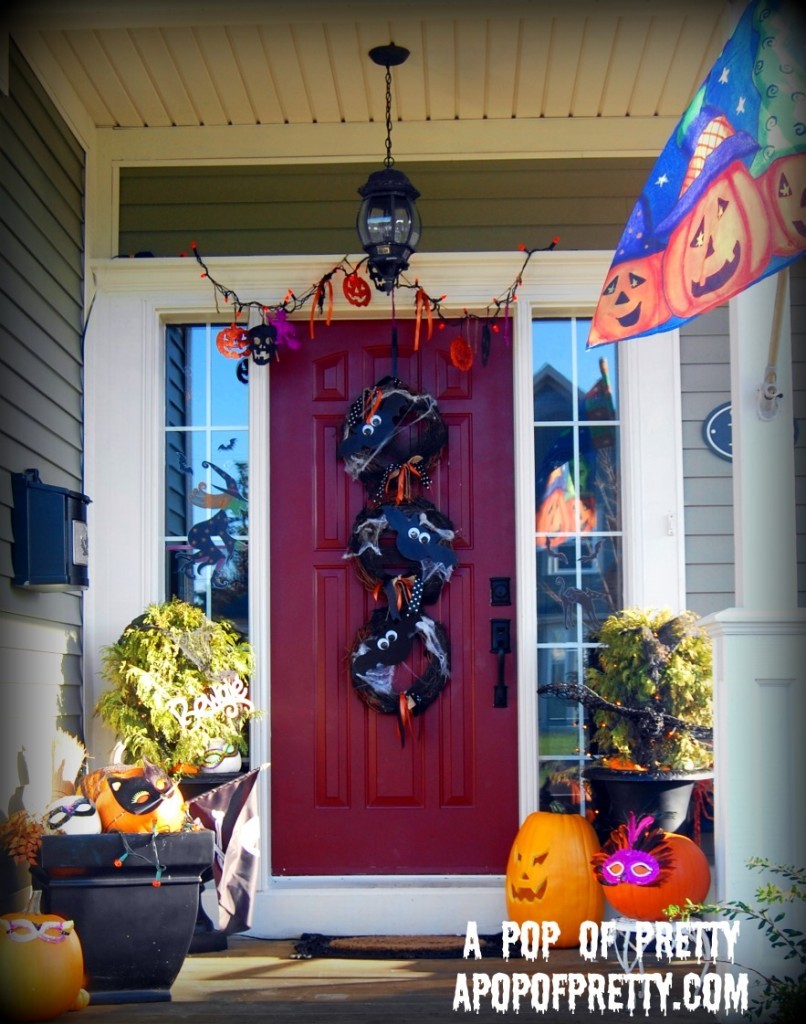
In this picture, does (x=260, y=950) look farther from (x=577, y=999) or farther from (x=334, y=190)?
(x=334, y=190)

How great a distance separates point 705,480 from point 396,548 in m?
1.18

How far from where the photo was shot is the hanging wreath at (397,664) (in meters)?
4.69

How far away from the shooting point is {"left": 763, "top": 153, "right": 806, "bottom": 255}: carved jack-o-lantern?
126 inches

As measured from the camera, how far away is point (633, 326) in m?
3.71

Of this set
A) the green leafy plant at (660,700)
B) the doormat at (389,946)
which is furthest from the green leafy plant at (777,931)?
the doormat at (389,946)

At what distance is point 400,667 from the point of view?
475 centimetres

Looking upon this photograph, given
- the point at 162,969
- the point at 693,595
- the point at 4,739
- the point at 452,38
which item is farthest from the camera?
the point at 693,595

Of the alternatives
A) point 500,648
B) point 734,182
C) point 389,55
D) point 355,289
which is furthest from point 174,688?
point 734,182

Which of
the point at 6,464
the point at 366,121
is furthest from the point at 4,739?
the point at 366,121

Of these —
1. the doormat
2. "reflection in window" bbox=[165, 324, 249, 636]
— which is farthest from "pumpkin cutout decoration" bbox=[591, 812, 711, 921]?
"reflection in window" bbox=[165, 324, 249, 636]

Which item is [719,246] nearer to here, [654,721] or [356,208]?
[654,721]

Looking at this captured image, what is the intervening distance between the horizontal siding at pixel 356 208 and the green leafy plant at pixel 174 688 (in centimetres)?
145

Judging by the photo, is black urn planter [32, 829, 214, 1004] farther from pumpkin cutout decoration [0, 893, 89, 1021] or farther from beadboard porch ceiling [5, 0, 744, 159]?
beadboard porch ceiling [5, 0, 744, 159]

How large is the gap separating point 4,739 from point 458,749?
5.45 feet
